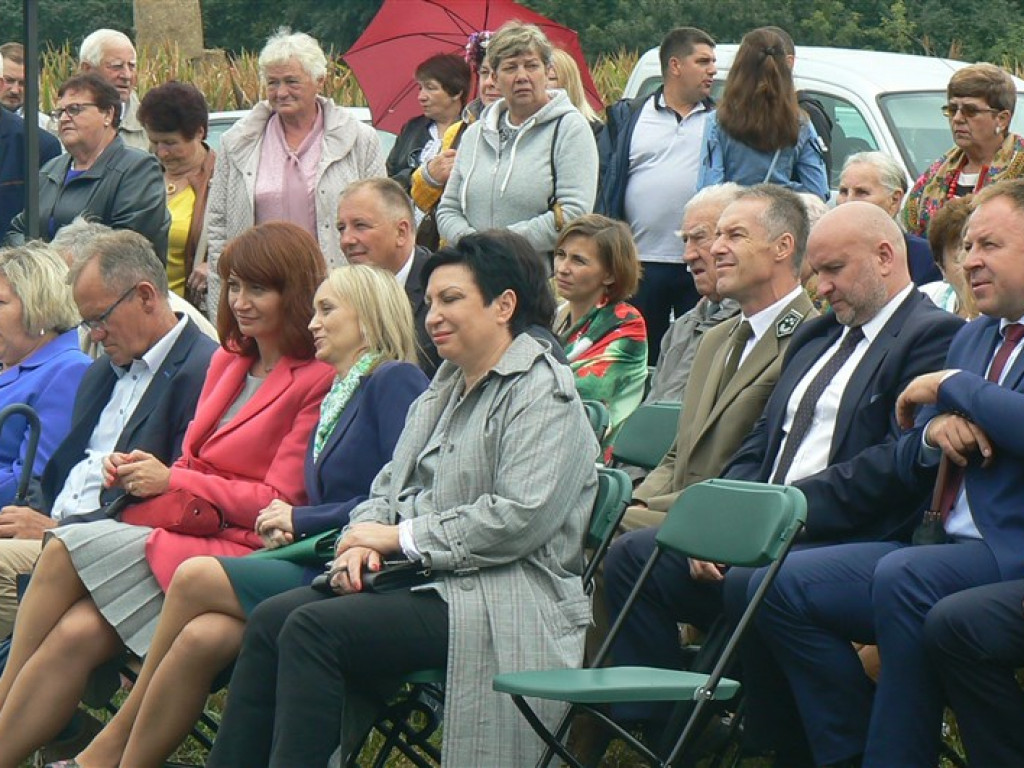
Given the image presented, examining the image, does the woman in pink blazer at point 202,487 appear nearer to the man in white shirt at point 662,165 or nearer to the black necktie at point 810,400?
the black necktie at point 810,400

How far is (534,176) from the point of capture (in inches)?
334

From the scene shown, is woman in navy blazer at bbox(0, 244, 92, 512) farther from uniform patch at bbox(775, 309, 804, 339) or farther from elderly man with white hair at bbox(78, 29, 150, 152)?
elderly man with white hair at bbox(78, 29, 150, 152)

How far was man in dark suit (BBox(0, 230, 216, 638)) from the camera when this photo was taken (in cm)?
676

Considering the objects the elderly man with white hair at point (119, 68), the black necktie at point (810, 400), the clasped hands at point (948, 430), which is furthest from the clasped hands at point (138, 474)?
the elderly man with white hair at point (119, 68)

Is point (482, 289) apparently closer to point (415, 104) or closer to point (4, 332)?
point (4, 332)

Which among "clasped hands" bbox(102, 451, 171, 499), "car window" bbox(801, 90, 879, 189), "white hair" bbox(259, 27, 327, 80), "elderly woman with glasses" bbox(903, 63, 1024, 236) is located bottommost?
"clasped hands" bbox(102, 451, 171, 499)

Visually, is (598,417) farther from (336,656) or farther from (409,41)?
(409,41)

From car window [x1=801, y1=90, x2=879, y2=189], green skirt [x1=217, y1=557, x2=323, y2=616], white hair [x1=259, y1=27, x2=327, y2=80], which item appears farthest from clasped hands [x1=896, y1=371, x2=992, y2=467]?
car window [x1=801, y1=90, x2=879, y2=189]

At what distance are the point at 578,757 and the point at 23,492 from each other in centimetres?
242

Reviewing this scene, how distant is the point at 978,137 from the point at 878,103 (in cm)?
260

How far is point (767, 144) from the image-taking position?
8547 millimetres

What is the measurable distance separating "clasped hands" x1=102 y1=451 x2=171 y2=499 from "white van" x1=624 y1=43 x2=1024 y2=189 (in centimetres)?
482

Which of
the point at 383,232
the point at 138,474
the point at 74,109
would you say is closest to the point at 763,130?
the point at 383,232

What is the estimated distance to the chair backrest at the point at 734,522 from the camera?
5062 millimetres
